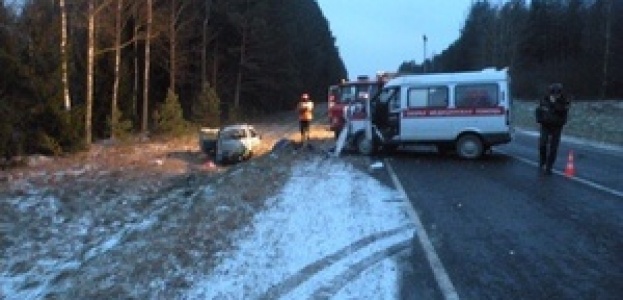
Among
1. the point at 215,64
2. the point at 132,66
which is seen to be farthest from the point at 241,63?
the point at 132,66

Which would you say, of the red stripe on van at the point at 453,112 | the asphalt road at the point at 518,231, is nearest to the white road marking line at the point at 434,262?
the asphalt road at the point at 518,231

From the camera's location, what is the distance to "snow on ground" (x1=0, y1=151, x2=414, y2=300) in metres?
7.81

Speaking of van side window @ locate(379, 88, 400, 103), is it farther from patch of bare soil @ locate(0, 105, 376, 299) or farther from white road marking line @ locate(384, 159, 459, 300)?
white road marking line @ locate(384, 159, 459, 300)

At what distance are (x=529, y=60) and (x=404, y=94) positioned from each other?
8776 centimetres

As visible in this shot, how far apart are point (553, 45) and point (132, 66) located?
2895 inches

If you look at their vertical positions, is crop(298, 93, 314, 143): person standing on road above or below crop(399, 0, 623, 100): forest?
below

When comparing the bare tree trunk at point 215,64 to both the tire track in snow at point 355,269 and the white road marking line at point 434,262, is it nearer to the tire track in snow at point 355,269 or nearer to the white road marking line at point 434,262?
the white road marking line at point 434,262

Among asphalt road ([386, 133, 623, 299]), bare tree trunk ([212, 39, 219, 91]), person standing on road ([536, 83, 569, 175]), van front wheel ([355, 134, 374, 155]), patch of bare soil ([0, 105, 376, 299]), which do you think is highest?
bare tree trunk ([212, 39, 219, 91])

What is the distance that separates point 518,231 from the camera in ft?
32.3

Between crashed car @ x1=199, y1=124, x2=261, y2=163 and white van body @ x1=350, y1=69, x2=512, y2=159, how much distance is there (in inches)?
345

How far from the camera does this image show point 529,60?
103 metres

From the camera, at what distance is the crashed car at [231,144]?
28562 mm

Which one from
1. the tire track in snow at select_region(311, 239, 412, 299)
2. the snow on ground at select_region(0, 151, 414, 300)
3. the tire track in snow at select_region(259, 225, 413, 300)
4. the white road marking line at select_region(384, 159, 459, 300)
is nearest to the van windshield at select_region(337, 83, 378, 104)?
the snow on ground at select_region(0, 151, 414, 300)

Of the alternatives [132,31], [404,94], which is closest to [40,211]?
[404,94]
